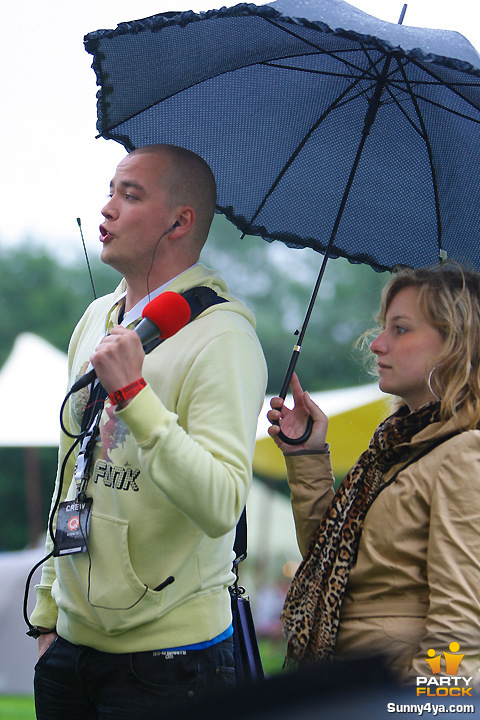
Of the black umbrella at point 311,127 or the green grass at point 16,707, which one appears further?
the green grass at point 16,707

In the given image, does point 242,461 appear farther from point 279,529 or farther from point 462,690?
point 279,529

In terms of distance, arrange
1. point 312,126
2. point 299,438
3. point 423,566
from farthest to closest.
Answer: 1. point 312,126
2. point 299,438
3. point 423,566

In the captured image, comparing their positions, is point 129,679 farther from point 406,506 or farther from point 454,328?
point 454,328

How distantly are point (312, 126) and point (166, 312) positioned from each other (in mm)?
1195

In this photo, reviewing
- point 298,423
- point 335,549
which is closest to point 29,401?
point 298,423

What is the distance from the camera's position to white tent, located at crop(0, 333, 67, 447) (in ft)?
38.4

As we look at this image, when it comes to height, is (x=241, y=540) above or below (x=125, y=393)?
below

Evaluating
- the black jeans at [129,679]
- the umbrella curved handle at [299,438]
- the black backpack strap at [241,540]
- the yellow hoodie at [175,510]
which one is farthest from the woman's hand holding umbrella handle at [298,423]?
the black jeans at [129,679]

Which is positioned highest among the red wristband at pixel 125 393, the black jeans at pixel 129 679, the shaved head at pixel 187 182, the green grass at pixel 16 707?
the shaved head at pixel 187 182

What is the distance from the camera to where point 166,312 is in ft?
6.40

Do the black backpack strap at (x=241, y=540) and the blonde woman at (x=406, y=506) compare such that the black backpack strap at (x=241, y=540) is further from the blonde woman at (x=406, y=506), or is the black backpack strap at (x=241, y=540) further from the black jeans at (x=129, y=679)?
the black jeans at (x=129, y=679)

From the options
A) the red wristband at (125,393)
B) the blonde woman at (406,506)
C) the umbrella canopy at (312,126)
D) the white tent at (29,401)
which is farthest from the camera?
the white tent at (29,401)

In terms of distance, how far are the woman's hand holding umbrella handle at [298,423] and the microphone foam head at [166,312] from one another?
73cm

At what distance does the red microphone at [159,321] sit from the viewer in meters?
1.94
